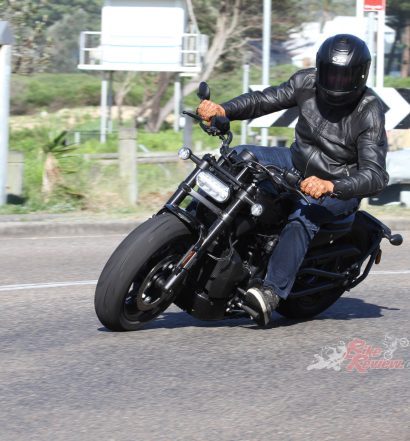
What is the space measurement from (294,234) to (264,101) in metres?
1.00

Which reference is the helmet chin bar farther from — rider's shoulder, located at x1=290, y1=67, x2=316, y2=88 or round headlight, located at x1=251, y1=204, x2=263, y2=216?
round headlight, located at x1=251, y1=204, x2=263, y2=216

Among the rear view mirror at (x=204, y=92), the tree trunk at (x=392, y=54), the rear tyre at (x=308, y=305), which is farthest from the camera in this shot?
the tree trunk at (x=392, y=54)

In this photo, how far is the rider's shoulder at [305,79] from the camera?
273 inches

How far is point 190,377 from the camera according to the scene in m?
5.72

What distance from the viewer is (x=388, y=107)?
13055mm

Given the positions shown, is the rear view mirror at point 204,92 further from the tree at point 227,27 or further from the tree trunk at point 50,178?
the tree at point 227,27

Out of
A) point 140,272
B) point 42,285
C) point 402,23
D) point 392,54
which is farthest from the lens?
point 392,54

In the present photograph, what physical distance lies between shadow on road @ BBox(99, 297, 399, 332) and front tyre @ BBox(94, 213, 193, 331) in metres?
0.29

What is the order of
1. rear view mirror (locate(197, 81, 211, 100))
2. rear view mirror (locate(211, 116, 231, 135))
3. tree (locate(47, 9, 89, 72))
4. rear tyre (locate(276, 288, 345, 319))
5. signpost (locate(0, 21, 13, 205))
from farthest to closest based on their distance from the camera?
tree (locate(47, 9, 89, 72)), signpost (locate(0, 21, 13, 205)), rear tyre (locate(276, 288, 345, 319)), rear view mirror (locate(197, 81, 211, 100)), rear view mirror (locate(211, 116, 231, 135))

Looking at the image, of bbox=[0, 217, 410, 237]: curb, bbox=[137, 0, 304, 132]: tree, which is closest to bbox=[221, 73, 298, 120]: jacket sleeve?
bbox=[0, 217, 410, 237]: curb

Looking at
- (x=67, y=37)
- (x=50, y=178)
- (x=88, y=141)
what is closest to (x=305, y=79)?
(x=50, y=178)

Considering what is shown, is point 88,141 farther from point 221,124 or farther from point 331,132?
point 221,124

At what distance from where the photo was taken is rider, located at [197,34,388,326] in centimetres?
646

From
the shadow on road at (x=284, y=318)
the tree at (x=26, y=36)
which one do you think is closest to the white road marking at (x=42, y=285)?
the shadow on road at (x=284, y=318)
